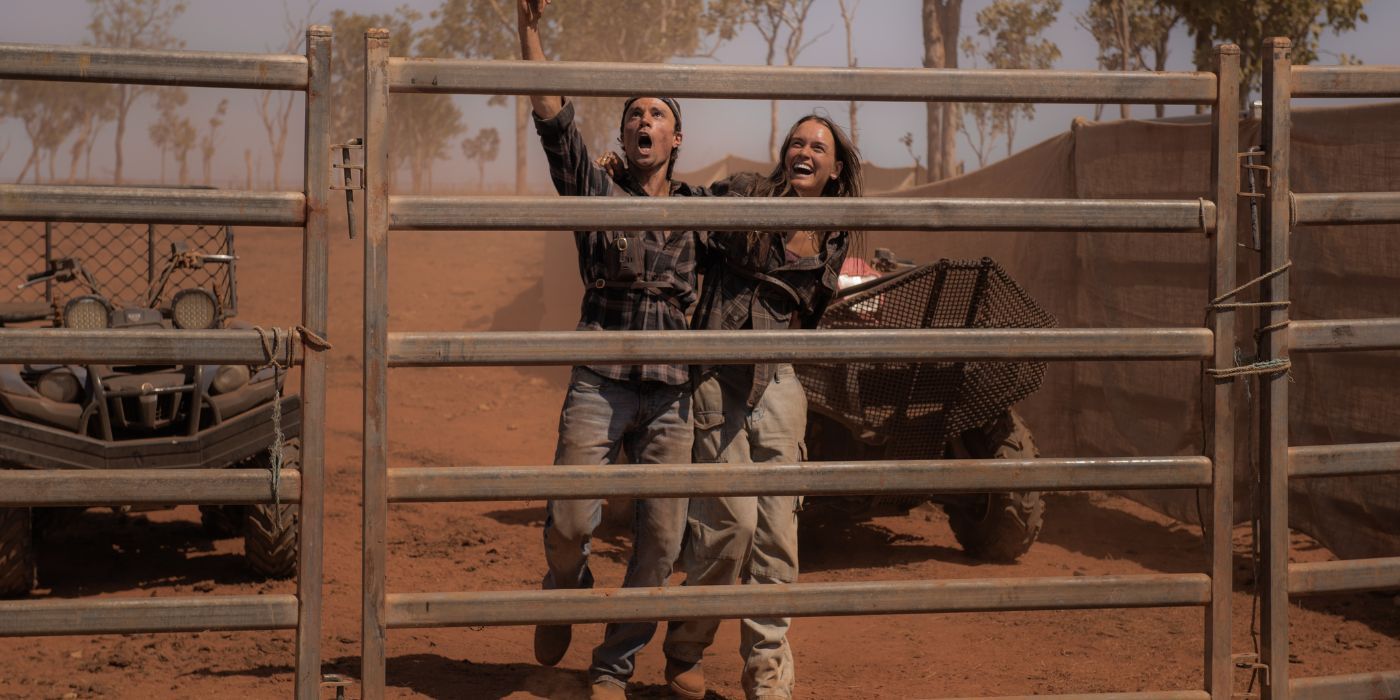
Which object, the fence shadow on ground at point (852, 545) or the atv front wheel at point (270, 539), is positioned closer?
the atv front wheel at point (270, 539)

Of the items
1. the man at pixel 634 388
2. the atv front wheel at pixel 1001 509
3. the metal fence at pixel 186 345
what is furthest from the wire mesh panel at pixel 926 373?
the metal fence at pixel 186 345

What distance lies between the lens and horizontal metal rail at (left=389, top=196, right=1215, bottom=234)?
3031mm

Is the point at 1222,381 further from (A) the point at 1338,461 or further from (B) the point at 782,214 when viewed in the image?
(B) the point at 782,214

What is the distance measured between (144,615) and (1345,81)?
3044 millimetres

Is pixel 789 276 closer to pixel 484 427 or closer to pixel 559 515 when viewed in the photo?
pixel 559 515

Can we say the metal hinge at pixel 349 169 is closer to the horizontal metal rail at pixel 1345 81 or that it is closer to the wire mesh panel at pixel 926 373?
the horizontal metal rail at pixel 1345 81

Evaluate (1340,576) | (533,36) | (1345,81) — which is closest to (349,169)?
(533,36)

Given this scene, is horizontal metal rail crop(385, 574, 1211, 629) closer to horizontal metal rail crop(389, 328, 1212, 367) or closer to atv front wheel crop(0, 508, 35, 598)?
horizontal metal rail crop(389, 328, 1212, 367)

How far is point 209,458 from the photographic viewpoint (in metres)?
6.66

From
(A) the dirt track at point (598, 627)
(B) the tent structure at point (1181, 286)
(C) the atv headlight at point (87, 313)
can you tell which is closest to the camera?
(A) the dirt track at point (598, 627)

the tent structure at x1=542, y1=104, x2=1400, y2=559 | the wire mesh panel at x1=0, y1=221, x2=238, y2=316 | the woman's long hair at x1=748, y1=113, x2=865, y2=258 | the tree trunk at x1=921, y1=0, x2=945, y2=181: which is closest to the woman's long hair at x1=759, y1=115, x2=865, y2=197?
the woman's long hair at x1=748, y1=113, x2=865, y2=258

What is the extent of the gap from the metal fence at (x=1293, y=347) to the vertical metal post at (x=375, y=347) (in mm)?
2093

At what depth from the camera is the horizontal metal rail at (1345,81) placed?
10.8 feet

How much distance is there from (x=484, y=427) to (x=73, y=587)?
6658 mm
